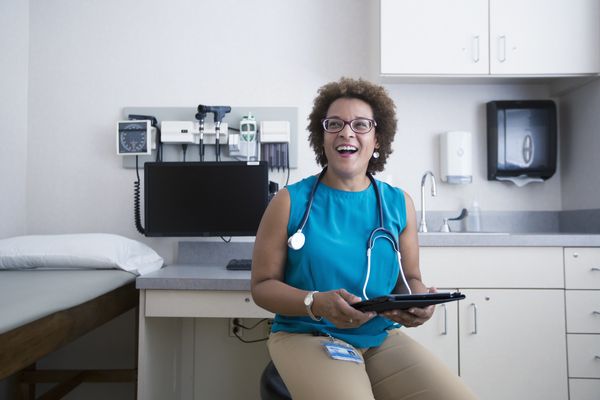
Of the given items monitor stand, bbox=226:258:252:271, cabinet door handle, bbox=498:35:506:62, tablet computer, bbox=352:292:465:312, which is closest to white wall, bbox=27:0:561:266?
cabinet door handle, bbox=498:35:506:62

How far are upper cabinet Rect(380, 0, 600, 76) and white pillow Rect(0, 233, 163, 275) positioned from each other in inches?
56.6

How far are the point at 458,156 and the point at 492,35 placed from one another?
1.93ft

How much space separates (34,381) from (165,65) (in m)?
1.64

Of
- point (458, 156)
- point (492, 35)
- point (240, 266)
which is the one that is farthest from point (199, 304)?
point (492, 35)

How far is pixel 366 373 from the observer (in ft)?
3.60

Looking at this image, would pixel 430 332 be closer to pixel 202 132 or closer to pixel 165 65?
pixel 202 132

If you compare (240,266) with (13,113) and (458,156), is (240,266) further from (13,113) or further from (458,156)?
(13,113)

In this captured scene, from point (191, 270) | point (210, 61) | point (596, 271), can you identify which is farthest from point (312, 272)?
point (210, 61)

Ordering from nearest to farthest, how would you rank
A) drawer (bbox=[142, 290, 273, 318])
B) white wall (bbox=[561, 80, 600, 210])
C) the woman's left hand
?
the woman's left hand → drawer (bbox=[142, 290, 273, 318]) → white wall (bbox=[561, 80, 600, 210])

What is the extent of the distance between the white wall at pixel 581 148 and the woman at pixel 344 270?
140cm

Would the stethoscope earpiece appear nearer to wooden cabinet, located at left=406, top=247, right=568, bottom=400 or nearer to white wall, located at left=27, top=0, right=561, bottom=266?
wooden cabinet, located at left=406, top=247, right=568, bottom=400

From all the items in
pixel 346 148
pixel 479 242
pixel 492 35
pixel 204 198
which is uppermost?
pixel 492 35

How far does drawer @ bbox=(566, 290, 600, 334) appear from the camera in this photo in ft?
6.23

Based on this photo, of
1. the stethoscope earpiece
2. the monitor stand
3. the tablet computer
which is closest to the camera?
the tablet computer
